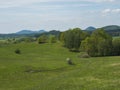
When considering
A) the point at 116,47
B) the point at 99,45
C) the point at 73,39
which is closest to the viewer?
the point at 99,45

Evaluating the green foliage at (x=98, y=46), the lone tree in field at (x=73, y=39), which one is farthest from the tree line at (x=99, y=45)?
the lone tree in field at (x=73, y=39)

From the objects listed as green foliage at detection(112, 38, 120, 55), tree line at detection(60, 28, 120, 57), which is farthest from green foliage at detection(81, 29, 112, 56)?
green foliage at detection(112, 38, 120, 55)

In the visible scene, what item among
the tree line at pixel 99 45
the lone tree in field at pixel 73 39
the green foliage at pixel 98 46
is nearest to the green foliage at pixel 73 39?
the lone tree in field at pixel 73 39

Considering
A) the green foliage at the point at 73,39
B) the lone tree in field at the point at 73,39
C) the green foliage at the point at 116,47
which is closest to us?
the green foliage at the point at 116,47

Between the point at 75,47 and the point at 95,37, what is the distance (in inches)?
634

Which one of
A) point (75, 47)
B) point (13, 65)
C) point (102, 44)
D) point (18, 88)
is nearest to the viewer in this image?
point (18, 88)

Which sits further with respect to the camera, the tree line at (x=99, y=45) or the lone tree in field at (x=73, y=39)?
the lone tree in field at (x=73, y=39)

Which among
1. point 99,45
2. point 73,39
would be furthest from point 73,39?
point 99,45

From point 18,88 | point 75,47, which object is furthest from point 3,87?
point 75,47

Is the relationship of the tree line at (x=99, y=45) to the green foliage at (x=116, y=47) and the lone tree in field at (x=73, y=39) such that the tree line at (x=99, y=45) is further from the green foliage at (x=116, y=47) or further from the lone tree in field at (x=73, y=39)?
the lone tree in field at (x=73, y=39)

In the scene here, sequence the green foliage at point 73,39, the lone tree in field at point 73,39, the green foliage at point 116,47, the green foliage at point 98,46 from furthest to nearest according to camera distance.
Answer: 1. the green foliage at point 73,39
2. the lone tree in field at point 73,39
3. the green foliage at point 116,47
4. the green foliage at point 98,46

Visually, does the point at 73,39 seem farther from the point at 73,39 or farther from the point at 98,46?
the point at 98,46

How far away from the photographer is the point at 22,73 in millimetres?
54531

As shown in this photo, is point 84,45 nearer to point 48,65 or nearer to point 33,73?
point 48,65
